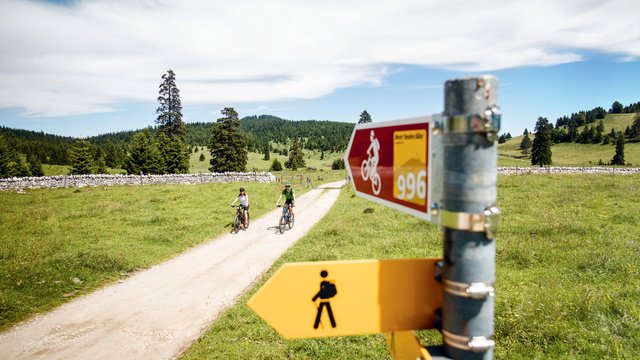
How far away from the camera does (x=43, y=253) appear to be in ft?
42.8

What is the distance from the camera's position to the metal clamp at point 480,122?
1.38 meters

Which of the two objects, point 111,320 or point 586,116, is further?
point 586,116

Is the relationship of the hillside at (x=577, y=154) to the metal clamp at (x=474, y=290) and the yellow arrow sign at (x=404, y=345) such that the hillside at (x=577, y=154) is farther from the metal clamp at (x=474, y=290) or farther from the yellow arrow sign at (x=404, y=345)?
the metal clamp at (x=474, y=290)

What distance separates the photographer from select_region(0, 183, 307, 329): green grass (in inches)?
410

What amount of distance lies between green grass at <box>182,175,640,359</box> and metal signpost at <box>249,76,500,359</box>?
5.39 meters

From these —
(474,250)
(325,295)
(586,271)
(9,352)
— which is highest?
(474,250)

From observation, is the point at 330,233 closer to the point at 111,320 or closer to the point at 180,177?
the point at 111,320

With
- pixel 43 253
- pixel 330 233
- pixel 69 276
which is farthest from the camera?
pixel 330 233

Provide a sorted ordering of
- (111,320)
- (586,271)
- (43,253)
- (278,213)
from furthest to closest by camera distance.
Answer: (278,213)
(43,253)
(586,271)
(111,320)

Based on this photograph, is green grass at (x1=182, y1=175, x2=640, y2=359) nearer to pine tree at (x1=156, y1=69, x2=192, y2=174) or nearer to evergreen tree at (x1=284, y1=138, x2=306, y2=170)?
pine tree at (x1=156, y1=69, x2=192, y2=174)

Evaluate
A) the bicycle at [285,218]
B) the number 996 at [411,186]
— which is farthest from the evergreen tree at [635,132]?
the number 996 at [411,186]

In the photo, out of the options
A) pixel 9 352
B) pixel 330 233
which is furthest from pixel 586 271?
pixel 9 352

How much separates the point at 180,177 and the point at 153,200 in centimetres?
1990

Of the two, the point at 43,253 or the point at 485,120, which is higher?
the point at 485,120
